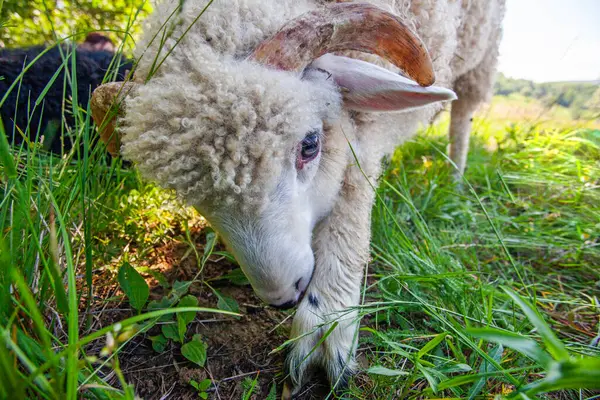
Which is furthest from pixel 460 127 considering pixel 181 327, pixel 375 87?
pixel 181 327

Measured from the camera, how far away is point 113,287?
1909 mm

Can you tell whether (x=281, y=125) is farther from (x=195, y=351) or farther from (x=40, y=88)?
(x=40, y=88)

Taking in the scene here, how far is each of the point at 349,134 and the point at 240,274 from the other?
0.94 m

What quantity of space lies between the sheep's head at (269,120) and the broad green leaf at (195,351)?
0.34m

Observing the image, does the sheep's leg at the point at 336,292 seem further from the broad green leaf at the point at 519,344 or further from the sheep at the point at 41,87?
the sheep at the point at 41,87

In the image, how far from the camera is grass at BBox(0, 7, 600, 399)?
3.06 feet

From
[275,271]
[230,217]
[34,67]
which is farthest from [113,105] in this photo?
[34,67]

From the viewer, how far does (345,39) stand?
1.57m

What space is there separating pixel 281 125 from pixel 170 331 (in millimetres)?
1026

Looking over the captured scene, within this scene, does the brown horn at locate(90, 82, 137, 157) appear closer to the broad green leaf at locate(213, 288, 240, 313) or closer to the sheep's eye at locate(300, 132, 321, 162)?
the sheep's eye at locate(300, 132, 321, 162)

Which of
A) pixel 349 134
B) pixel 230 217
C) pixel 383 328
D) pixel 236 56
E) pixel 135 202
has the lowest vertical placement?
pixel 383 328

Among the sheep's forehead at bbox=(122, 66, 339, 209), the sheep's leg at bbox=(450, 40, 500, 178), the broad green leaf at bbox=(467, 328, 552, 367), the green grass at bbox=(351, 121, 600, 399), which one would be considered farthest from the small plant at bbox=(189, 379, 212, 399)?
the sheep's leg at bbox=(450, 40, 500, 178)

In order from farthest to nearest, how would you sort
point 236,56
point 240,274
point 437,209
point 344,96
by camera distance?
1. point 437,209
2. point 240,274
3. point 344,96
4. point 236,56

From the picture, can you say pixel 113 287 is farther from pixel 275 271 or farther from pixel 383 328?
pixel 383 328
